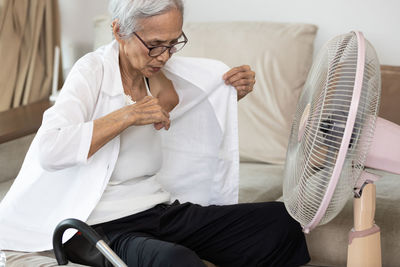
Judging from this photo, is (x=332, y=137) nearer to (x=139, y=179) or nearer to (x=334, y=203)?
(x=334, y=203)

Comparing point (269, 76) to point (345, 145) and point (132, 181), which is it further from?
point (345, 145)

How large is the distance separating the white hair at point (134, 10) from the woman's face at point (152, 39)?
1 centimetres

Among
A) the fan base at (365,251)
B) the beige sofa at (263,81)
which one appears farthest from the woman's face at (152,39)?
the beige sofa at (263,81)

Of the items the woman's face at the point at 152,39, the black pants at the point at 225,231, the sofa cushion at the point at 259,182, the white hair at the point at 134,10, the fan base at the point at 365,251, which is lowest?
the sofa cushion at the point at 259,182

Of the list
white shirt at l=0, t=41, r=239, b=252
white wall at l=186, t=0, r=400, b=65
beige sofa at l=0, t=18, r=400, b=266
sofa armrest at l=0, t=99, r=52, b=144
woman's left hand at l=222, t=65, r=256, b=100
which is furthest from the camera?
white wall at l=186, t=0, r=400, b=65

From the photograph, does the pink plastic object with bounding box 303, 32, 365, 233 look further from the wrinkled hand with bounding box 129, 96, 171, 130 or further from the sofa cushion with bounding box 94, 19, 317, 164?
the sofa cushion with bounding box 94, 19, 317, 164

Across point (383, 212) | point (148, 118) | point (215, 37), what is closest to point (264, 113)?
point (215, 37)

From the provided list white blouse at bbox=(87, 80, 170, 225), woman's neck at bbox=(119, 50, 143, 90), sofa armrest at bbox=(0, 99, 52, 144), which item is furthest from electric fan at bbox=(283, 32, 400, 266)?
sofa armrest at bbox=(0, 99, 52, 144)

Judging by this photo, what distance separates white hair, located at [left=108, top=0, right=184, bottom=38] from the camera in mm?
1428

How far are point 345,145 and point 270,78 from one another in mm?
1301

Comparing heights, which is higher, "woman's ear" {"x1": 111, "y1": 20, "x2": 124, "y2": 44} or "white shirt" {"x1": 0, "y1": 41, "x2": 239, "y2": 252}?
"woman's ear" {"x1": 111, "y1": 20, "x2": 124, "y2": 44}

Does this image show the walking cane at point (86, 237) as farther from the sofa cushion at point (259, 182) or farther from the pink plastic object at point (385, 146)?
the sofa cushion at point (259, 182)

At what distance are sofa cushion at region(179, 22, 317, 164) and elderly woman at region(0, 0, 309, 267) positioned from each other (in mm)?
656

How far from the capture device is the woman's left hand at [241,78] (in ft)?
5.52
